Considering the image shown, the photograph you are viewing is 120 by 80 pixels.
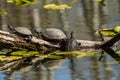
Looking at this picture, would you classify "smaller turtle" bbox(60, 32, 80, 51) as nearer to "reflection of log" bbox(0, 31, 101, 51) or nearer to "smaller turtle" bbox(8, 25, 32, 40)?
"reflection of log" bbox(0, 31, 101, 51)

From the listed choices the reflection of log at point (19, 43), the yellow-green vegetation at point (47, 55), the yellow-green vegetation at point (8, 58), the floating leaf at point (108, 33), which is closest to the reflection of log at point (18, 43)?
the reflection of log at point (19, 43)

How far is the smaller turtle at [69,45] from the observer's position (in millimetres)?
7066

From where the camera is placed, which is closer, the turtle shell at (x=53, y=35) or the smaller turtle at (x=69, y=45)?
the smaller turtle at (x=69, y=45)

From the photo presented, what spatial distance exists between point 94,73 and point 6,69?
1207 millimetres

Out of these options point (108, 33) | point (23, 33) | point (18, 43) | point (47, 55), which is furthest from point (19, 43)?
point (108, 33)

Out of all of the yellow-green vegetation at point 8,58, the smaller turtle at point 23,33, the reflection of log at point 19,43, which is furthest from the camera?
the smaller turtle at point 23,33

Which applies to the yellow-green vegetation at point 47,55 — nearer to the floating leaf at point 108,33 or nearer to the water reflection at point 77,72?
the water reflection at point 77,72

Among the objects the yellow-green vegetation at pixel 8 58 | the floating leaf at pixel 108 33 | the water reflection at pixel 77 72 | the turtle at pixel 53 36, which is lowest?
the water reflection at pixel 77 72

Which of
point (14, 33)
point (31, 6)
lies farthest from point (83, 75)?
point (31, 6)

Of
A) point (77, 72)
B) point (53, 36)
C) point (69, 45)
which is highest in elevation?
point (53, 36)

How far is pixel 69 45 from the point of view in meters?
7.06

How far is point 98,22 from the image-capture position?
9414 millimetres

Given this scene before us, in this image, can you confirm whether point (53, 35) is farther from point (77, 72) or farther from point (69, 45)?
point (77, 72)

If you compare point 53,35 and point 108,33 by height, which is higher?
point 53,35
